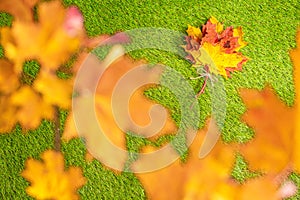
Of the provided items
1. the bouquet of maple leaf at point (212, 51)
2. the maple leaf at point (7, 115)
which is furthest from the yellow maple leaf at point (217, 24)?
the maple leaf at point (7, 115)

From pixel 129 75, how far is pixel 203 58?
9.0 inches

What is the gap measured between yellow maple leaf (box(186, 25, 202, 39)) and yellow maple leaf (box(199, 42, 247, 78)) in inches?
Answer: 1.8

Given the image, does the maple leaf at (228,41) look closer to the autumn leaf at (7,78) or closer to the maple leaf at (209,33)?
the maple leaf at (209,33)

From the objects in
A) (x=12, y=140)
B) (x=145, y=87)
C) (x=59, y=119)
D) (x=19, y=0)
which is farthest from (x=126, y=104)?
(x=19, y=0)

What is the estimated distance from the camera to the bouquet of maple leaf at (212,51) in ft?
4.72

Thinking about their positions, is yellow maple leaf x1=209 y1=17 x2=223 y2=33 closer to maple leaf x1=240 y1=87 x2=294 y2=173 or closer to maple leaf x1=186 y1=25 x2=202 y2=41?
maple leaf x1=186 y1=25 x2=202 y2=41

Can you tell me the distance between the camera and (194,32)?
147 centimetres

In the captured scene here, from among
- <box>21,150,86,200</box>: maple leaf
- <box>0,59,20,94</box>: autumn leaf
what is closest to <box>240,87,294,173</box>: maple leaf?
<box>21,150,86,200</box>: maple leaf

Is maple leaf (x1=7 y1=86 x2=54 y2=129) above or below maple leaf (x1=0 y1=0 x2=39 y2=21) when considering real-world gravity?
below

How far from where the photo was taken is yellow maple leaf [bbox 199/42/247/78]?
1437 mm

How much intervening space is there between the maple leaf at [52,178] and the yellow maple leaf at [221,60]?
51cm

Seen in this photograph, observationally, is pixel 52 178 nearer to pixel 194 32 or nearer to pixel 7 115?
pixel 7 115

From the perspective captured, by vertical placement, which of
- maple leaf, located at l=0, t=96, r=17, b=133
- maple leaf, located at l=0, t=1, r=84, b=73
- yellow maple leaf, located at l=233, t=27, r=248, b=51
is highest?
yellow maple leaf, located at l=233, t=27, r=248, b=51

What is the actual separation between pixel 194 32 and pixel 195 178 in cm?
44
